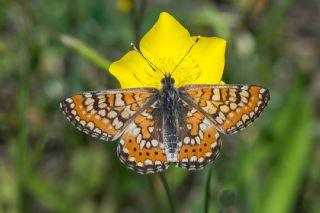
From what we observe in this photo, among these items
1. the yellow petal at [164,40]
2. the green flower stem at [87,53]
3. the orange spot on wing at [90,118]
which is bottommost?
the orange spot on wing at [90,118]

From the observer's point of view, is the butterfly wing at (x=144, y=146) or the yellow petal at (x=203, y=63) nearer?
the butterfly wing at (x=144, y=146)

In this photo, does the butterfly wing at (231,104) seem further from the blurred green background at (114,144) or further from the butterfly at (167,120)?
the blurred green background at (114,144)

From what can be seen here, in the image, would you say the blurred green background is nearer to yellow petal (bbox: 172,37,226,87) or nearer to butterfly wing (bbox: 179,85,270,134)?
yellow petal (bbox: 172,37,226,87)

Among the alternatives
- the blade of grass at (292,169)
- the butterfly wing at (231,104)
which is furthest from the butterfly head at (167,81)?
the blade of grass at (292,169)

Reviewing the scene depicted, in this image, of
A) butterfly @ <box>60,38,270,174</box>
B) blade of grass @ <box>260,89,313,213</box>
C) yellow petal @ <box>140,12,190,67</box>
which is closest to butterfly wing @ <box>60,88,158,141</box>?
butterfly @ <box>60,38,270,174</box>

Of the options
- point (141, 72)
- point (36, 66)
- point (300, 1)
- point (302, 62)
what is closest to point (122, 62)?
point (141, 72)

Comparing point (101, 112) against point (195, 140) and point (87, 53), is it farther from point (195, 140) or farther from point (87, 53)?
point (87, 53)
